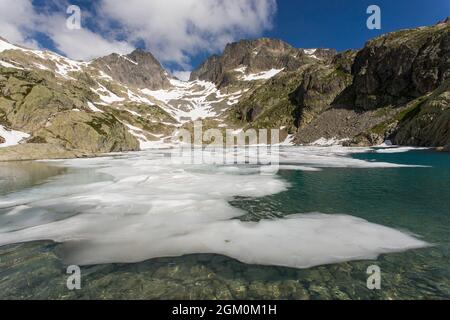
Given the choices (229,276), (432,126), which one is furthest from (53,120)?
(432,126)

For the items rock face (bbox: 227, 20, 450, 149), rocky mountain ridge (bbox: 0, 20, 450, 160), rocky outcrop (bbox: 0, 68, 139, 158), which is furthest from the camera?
rocky outcrop (bbox: 0, 68, 139, 158)

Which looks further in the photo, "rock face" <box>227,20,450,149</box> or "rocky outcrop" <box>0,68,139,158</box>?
"rocky outcrop" <box>0,68,139,158</box>

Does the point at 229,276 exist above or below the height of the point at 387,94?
below

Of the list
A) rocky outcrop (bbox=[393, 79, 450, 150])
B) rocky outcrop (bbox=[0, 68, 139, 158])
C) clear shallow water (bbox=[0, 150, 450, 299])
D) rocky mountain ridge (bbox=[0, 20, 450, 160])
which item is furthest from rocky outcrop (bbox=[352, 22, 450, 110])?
clear shallow water (bbox=[0, 150, 450, 299])

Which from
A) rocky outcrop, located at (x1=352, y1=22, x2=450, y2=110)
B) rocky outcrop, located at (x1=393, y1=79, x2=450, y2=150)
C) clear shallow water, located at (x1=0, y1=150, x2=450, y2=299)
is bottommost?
clear shallow water, located at (x1=0, y1=150, x2=450, y2=299)

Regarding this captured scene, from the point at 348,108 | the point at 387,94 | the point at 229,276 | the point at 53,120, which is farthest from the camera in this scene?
the point at 348,108

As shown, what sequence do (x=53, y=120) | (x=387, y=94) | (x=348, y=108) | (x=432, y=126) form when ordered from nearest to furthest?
(x=432, y=126), (x=53, y=120), (x=387, y=94), (x=348, y=108)

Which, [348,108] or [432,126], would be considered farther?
[348,108]

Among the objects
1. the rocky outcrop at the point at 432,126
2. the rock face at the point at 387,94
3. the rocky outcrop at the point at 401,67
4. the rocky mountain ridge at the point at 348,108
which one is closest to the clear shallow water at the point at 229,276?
the rocky mountain ridge at the point at 348,108

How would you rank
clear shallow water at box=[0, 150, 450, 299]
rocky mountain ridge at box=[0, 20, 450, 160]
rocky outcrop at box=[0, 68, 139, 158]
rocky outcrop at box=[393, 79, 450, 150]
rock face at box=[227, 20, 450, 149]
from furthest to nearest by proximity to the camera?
rocky outcrop at box=[0, 68, 139, 158] < rock face at box=[227, 20, 450, 149] < rocky mountain ridge at box=[0, 20, 450, 160] < rocky outcrop at box=[393, 79, 450, 150] < clear shallow water at box=[0, 150, 450, 299]

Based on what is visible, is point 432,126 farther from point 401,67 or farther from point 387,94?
point 401,67

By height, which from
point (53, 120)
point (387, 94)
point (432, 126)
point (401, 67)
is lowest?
point (432, 126)

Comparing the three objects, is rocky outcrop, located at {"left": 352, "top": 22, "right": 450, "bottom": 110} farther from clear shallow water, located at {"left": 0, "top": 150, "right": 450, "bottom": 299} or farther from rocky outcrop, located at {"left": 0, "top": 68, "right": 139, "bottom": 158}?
clear shallow water, located at {"left": 0, "top": 150, "right": 450, "bottom": 299}
